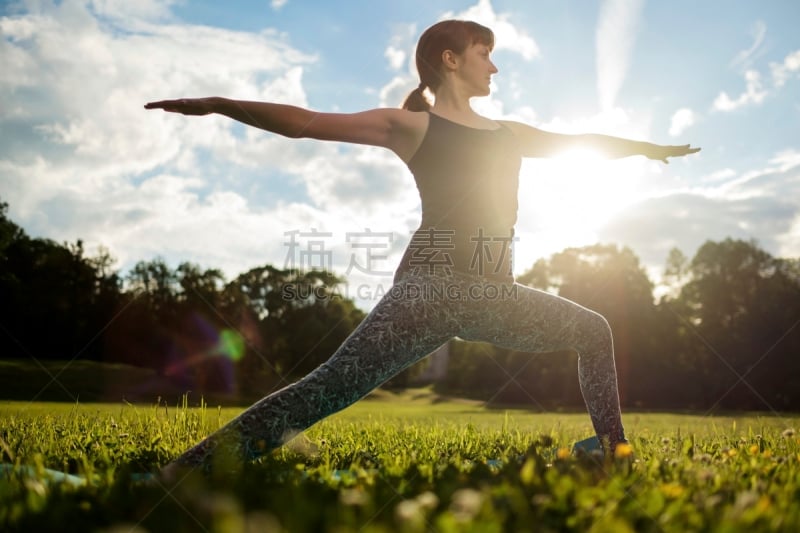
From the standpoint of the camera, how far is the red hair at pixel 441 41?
161 inches

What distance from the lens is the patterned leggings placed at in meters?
Answer: 3.00

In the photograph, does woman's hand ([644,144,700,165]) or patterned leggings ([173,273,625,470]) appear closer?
patterned leggings ([173,273,625,470])

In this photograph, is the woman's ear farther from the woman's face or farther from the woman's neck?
the woman's neck

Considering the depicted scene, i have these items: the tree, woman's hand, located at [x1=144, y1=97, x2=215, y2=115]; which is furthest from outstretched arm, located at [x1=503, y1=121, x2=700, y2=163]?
the tree

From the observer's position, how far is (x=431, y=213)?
12.2 ft

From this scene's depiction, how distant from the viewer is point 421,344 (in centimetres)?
346

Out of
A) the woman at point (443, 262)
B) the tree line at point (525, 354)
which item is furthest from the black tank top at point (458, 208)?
the tree line at point (525, 354)

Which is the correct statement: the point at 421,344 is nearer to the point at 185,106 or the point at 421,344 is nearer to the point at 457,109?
the point at 457,109

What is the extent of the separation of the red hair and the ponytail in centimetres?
13

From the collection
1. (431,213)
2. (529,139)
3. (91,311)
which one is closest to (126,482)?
(431,213)

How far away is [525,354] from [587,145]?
1584 inches

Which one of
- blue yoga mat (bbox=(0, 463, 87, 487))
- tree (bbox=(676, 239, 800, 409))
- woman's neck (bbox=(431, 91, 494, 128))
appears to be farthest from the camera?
tree (bbox=(676, 239, 800, 409))

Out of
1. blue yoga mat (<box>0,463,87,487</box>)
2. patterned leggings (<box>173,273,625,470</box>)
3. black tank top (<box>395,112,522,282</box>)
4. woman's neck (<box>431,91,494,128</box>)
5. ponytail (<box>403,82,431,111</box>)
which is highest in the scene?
ponytail (<box>403,82,431,111</box>)

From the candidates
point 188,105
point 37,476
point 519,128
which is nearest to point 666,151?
point 519,128
